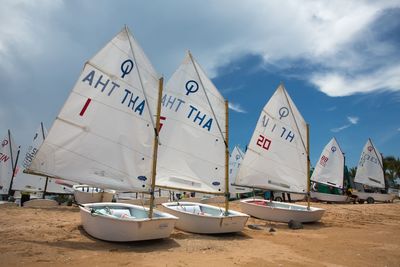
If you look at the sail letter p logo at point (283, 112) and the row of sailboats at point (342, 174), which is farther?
the row of sailboats at point (342, 174)

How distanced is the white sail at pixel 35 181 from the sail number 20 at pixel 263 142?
1877 centimetres

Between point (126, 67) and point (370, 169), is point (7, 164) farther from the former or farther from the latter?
point (370, 169)

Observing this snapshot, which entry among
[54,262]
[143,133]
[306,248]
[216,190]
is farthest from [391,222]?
[54,262]

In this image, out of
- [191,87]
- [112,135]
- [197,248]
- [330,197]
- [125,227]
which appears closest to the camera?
[125,227]

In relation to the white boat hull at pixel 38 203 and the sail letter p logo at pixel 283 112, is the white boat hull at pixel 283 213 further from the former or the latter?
the white boat hull at pixel 38 203

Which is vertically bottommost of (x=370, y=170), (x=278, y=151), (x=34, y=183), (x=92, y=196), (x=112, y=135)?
(x=92, y=196)

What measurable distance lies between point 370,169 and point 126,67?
1242 inches

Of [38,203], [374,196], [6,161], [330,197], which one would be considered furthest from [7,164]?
[374,196]

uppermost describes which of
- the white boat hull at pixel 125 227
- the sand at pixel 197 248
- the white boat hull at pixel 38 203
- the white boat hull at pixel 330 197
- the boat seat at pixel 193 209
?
the white boat hull at pixel 330 197

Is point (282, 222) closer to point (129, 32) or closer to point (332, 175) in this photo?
point (129, 32)

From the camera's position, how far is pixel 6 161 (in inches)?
1213

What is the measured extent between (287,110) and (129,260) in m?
13.8

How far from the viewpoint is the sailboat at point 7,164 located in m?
29.9

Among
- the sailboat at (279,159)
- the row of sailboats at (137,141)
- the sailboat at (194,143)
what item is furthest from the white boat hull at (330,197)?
the sailboat at (194,143)
